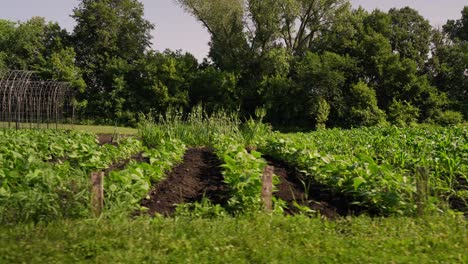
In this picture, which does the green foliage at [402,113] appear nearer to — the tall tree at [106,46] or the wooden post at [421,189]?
the tall tree at [106,46]

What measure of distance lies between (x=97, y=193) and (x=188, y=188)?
2.78 m

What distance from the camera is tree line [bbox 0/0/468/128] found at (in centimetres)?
3303

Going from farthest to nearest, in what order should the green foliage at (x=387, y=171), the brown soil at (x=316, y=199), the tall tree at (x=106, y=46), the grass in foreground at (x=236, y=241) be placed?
the tall tree at (x=106, y=46) < the brown soil at (x=316, y=199) < the green foliage at (x=387, y=171) < the grass in foreground at (x=236, y=241)

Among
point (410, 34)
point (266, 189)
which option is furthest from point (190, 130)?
point (410, 34)

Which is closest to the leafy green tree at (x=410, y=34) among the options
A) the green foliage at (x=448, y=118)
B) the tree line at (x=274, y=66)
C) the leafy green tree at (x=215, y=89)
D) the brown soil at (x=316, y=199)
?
the tree line at (x=274, y=66)

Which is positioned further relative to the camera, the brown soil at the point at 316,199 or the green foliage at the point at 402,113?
the green foliage at the point at 402,113

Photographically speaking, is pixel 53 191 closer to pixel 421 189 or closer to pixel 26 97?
pixel 421 189

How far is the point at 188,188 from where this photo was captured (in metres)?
8.25

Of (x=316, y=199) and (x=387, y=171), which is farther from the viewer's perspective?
(x=316, y=199)

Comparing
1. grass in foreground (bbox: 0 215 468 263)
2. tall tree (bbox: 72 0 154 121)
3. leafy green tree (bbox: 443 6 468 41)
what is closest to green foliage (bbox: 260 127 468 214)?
grass in foreground (bbox: 0 215 468 263)

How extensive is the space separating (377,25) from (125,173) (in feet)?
Result: 114

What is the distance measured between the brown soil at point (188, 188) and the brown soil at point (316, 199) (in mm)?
1032

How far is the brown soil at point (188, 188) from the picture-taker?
7.01m

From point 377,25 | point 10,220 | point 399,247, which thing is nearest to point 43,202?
point 10,220
